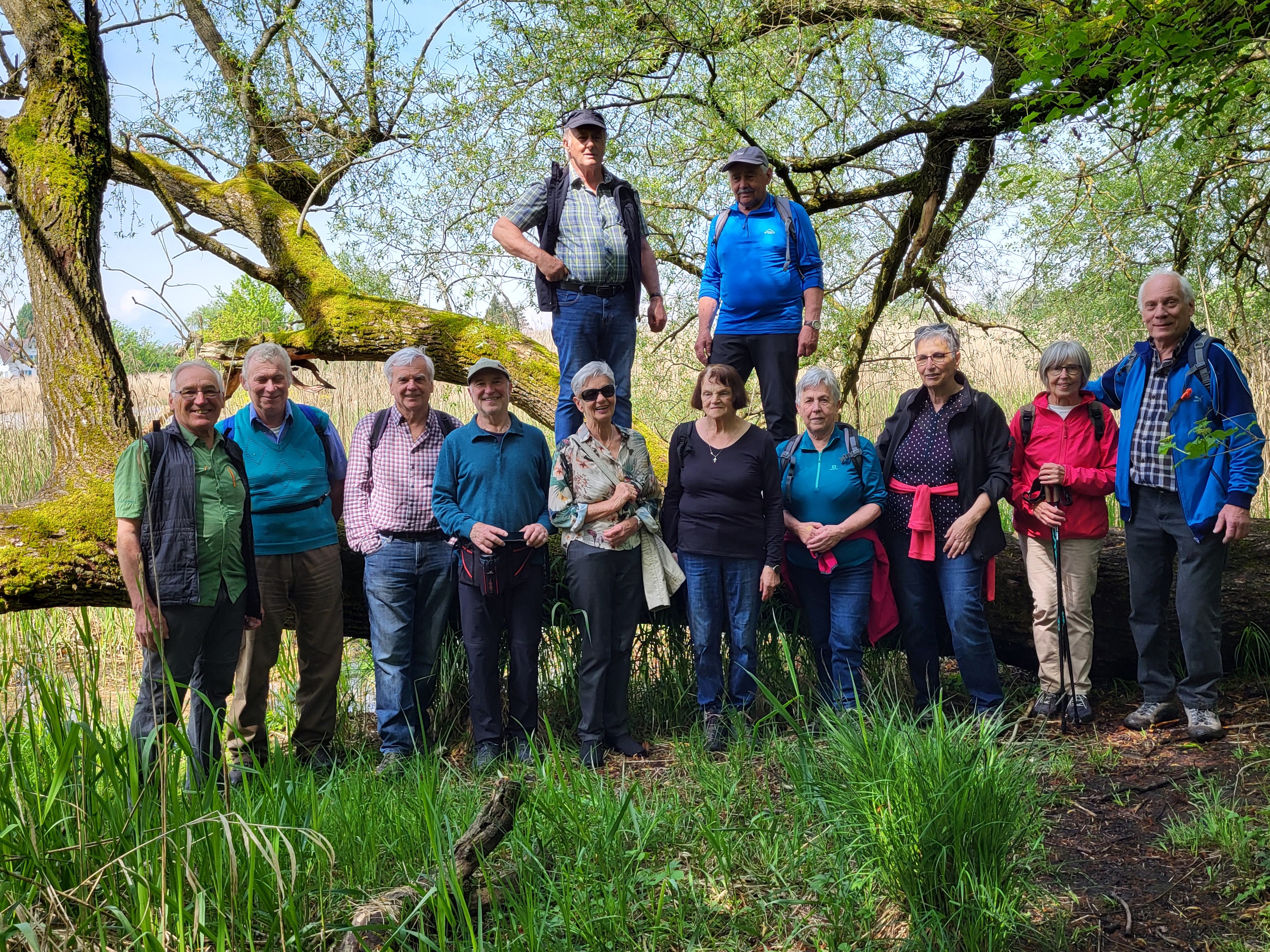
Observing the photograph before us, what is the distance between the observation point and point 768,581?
466cm

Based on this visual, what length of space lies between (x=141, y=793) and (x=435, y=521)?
97.2 inches

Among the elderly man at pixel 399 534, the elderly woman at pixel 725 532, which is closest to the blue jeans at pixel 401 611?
the elderly man at pixel 399 534

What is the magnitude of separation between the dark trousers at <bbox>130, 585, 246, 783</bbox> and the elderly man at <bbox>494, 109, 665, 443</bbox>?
1824mm

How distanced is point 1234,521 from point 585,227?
3.36 meters

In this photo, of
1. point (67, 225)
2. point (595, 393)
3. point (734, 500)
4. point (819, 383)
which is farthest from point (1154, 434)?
point (67, 225)

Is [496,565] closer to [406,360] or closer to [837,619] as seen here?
[406,360]

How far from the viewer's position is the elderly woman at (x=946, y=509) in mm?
4754

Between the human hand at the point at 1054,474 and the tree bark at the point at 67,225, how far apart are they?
4.96m

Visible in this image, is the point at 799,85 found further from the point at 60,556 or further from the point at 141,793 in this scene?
the point at 141,793

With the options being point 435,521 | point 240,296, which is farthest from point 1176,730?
point 240,296

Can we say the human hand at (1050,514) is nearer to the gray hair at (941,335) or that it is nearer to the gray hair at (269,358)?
the gray hair at (941,335)

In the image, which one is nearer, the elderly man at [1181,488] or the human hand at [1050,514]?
the elderly man at [1181,488]

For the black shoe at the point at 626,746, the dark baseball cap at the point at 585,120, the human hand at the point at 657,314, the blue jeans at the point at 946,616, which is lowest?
the black shoe at the point at 626,746

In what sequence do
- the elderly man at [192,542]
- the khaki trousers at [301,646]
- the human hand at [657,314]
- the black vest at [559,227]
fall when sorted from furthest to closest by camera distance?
1. the human hand at [657,314]
2. the black vest at [559,227]
3. the khaki trousers at [301,646]
4. the elderly man at [192,542]
